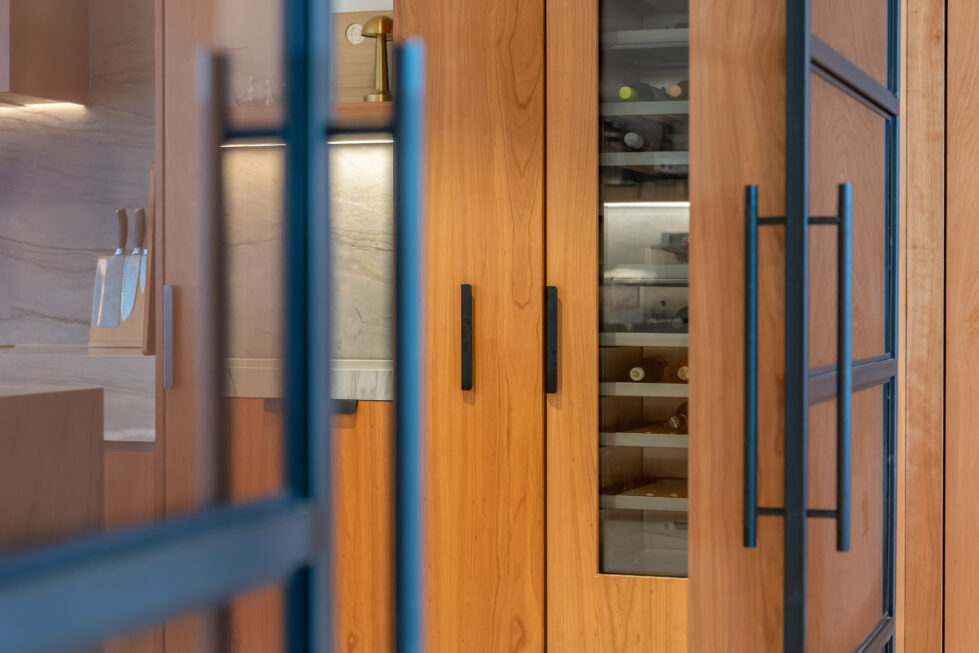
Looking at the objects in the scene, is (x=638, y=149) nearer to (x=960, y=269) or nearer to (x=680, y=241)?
(x=680, y=241)

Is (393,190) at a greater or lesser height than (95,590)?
greater

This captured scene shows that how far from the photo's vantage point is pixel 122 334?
0.32 m

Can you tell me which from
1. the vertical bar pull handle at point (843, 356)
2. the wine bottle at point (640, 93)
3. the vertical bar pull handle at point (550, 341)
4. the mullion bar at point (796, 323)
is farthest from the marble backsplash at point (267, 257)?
the wine bottle at point (640, 93)

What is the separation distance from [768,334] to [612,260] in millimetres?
934

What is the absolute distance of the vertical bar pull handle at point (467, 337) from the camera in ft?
8.01

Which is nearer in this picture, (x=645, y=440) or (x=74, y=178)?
(x=74, y=178)

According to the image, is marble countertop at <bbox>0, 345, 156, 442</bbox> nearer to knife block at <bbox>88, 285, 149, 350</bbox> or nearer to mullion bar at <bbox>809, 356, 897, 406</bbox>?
knife block at <bbox>88, 285, 149, 350</bbox>

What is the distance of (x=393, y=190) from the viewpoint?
47 cm

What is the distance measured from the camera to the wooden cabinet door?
1.40 metres

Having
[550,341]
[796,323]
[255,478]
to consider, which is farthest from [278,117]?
[550,341]

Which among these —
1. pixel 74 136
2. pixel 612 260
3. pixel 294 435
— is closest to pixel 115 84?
pixel 74 136

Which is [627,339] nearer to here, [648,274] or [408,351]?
[648,274]

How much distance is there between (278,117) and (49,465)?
17cm

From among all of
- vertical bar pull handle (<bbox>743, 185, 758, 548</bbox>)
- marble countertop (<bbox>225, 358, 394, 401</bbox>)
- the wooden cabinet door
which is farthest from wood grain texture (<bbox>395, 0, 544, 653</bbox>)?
marble countertop (<bbox>225, 358, 394, 401</bbox>)
